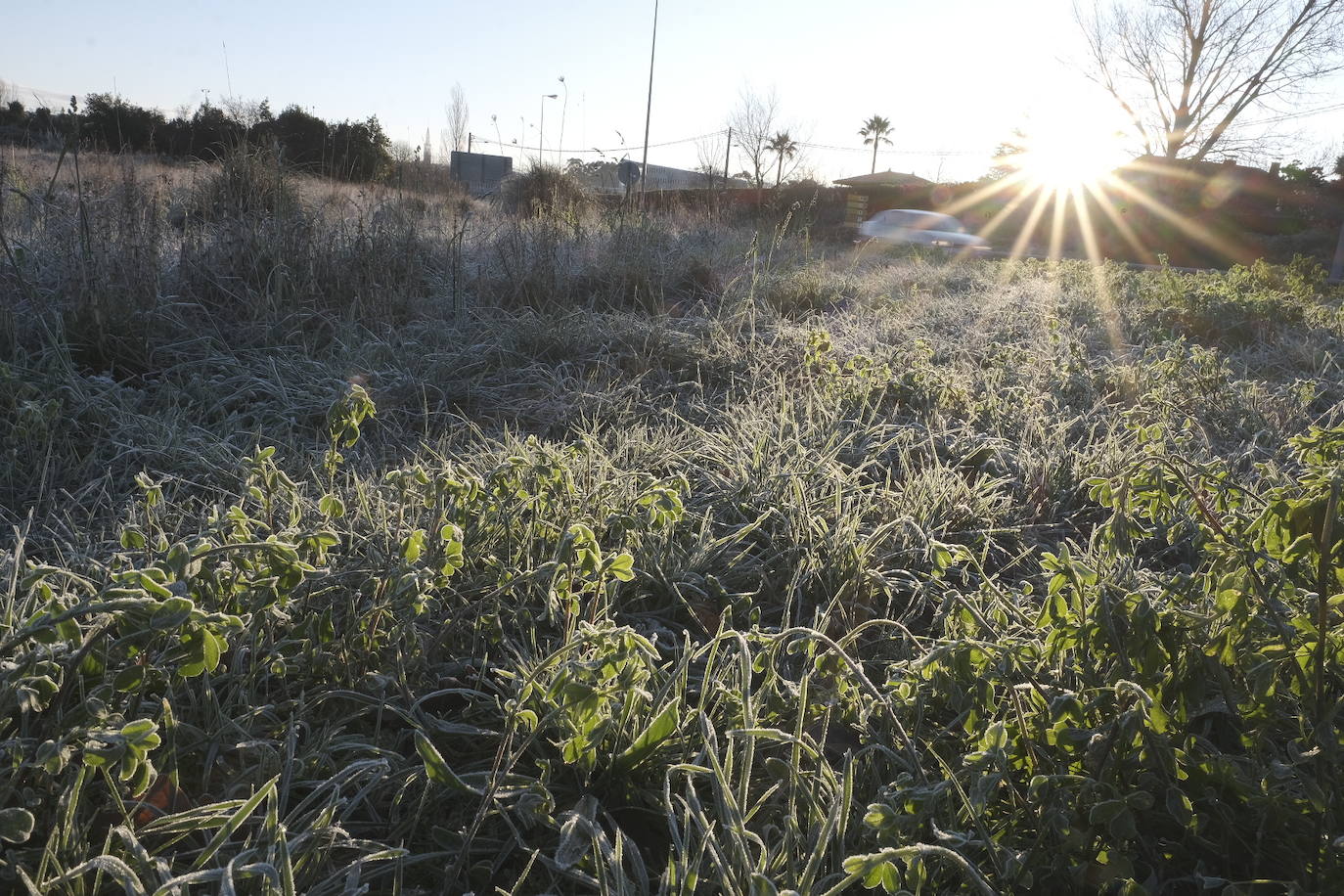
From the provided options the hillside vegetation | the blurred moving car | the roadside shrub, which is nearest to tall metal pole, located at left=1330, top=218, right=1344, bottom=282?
the blurred moving car

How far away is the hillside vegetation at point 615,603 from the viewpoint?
107 cm

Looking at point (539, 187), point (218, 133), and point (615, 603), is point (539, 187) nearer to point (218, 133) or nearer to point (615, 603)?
point (218, 133)

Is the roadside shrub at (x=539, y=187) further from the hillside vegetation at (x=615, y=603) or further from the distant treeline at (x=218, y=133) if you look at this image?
the hillside vegetation at (x=615, y=603)

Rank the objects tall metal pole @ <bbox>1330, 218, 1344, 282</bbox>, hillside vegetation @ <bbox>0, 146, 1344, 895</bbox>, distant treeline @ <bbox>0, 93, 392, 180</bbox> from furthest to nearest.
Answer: tall metal pole @ <bbox>1330, 218, 1344, 282</bbox> < distant treeline @ <bbox>0, 93, 392, 180</bbox> < hillside vegetation @ <bbox>0, 146, 1344, 895</bbox>

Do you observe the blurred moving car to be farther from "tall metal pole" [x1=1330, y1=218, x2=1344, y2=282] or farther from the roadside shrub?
the roadside shrub

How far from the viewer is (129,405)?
10.4 ft

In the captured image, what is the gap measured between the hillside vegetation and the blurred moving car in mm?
10939

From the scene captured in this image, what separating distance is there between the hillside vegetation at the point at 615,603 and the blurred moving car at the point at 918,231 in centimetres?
1094

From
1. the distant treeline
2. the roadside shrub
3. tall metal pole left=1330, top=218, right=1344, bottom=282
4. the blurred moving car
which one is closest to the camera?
the distant treeline

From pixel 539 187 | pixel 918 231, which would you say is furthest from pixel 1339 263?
pixel 539 187

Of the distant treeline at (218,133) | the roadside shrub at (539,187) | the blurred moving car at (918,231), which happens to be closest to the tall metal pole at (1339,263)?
the blurred moving car at (918,231)

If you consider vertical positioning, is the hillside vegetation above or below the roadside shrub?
below

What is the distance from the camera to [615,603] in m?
1.99

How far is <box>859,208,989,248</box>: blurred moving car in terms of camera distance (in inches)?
591
